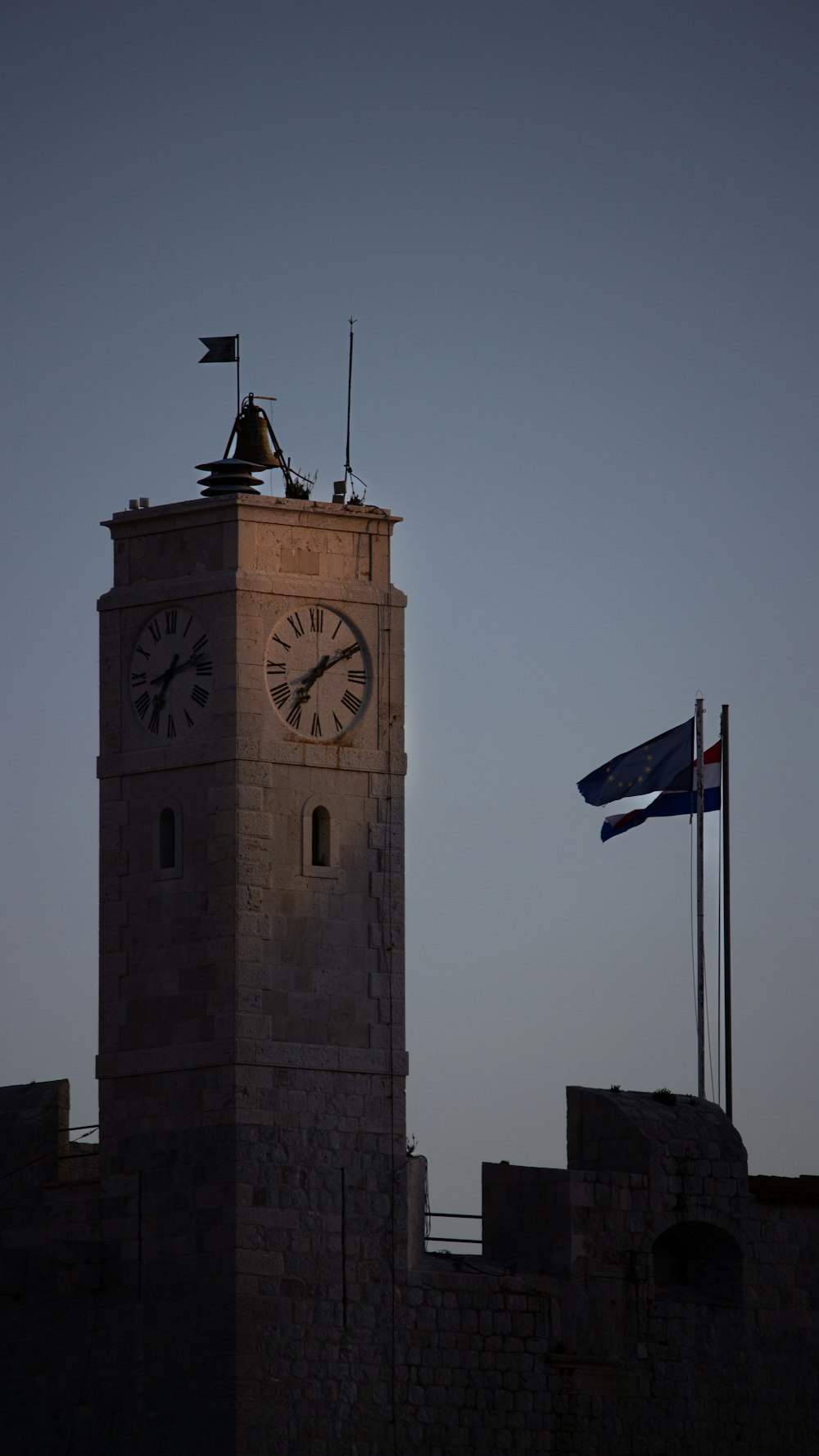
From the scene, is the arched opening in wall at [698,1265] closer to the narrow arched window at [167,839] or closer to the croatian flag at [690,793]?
the croatian flag at [690,793]

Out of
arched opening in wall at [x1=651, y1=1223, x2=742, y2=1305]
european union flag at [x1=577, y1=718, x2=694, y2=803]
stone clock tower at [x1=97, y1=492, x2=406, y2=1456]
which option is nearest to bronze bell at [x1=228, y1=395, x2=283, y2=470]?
stone clock tower at [x1=97, y1=492, x2=406, y2=1456]

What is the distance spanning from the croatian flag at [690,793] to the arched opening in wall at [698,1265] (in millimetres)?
6947

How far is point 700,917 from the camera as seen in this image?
60.6 m

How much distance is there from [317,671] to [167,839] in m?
3.26

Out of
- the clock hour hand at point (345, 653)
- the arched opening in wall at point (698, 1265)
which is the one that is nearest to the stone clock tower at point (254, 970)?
the clock hour hand at point (345, 653)

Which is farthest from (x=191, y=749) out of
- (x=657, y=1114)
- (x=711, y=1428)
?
(x=711, y=1428)

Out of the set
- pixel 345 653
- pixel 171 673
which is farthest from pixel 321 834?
pixel 171 673

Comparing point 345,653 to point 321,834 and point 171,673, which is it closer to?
point 171,673

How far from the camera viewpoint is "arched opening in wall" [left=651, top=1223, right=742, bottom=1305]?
58.2m

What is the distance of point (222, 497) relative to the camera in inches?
2240

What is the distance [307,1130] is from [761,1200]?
24.0ft

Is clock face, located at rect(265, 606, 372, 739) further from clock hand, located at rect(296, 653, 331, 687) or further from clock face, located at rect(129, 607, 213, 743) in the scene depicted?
clock face, located at rect(129, 607, 213, 743)

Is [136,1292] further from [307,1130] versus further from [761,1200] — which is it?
[761,1200]

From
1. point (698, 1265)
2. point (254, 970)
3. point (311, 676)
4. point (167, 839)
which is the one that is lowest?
point (698, 1265)
